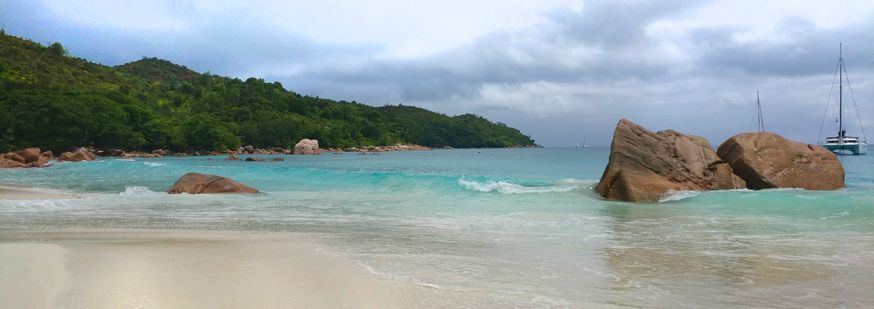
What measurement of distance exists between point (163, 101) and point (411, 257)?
100615 millimetres

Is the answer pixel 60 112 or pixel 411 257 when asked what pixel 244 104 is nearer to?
pixel 60 112

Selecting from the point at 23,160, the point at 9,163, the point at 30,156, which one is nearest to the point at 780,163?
the point at 9,163

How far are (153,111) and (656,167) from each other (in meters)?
Result: 80.9

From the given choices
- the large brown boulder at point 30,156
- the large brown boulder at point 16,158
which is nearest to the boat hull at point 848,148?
the large brown boulder at point 30,156

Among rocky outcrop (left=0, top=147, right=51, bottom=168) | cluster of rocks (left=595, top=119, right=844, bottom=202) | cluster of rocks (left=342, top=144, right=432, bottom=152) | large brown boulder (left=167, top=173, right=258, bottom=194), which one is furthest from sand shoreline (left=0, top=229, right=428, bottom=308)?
cluster of rocks (left=342, top=144, right=432, bottom=152)

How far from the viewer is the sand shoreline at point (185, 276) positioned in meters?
4.32

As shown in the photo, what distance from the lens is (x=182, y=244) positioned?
287 inches

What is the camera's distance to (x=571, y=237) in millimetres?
8422

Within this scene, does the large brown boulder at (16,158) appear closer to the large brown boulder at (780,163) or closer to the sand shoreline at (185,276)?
the sand shoreline at (185,276)

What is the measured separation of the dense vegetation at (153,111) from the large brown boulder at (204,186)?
169ft

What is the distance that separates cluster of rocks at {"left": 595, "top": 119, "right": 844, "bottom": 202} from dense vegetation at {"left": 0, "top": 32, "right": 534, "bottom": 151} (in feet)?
203

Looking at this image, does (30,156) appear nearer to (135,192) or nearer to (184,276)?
(135,192)

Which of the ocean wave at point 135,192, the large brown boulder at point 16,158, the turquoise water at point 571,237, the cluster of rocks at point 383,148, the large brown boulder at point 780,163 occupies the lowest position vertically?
the ocean wave at point 135,192

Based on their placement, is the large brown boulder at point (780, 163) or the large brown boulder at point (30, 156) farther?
the large brown boulder at point (30, 156)
